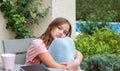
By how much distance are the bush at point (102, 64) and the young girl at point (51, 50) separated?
1.17m

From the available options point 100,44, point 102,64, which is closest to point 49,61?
point 102,64

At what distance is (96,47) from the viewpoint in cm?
528

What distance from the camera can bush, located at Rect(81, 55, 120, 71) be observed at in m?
4.21

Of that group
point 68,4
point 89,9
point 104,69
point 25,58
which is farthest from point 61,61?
point 89,9

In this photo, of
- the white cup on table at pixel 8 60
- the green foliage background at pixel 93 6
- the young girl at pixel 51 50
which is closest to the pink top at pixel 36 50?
the young girl at pixel 51 50

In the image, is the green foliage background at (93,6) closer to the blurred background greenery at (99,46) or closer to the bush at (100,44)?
the blurred background greenery at (99,46)

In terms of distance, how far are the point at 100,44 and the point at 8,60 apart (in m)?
3.26

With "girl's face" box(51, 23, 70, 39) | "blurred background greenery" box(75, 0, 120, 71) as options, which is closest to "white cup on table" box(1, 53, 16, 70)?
"girl's face" box(51, 23, 70, 39)

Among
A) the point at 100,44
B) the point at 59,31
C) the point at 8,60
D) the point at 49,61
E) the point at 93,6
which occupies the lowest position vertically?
the point at 93,6

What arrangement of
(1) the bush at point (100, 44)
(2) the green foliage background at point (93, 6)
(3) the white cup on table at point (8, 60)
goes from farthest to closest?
1. (2) the green foliage background at point (93, 6)
2. (1) the bush at point (100, 44)
3. (3) the white cup on table at point (8, 60)

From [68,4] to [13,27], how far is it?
1027mm

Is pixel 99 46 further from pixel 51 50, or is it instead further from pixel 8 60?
pixel 8 60

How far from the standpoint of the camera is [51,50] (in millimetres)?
2910

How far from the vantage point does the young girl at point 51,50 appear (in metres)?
2.83
